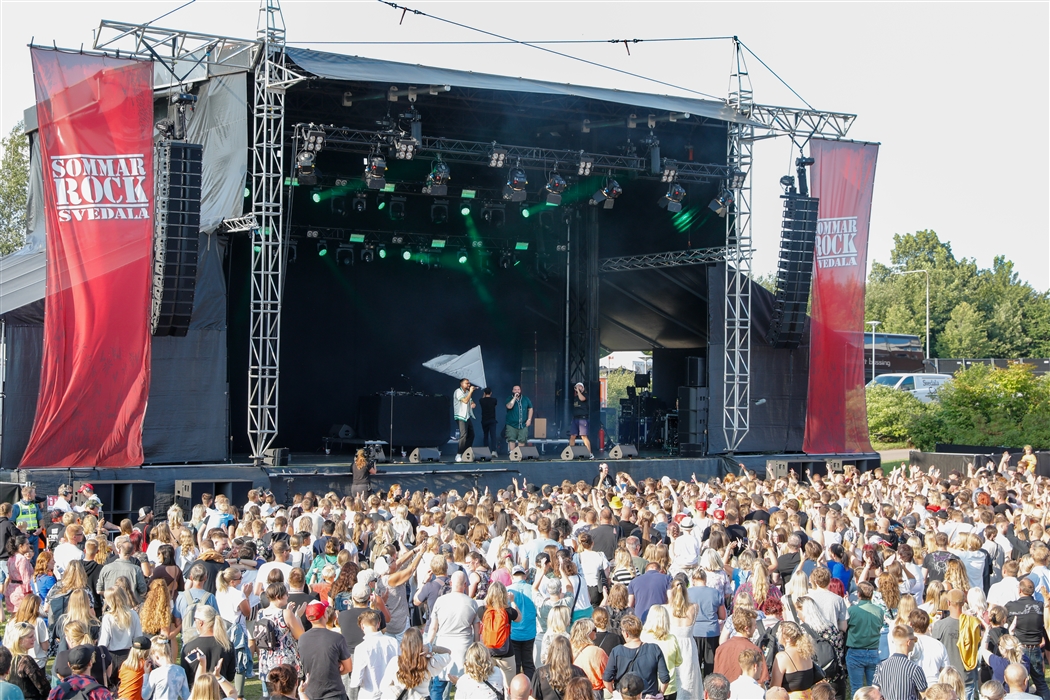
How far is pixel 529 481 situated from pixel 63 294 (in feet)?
24.5

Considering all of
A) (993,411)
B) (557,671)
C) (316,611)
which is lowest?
(557,671)

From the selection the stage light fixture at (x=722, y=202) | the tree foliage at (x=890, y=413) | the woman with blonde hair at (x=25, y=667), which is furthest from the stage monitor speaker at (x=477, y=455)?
the tree foliage at (x=890, y=413)

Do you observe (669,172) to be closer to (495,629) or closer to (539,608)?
(539,608)

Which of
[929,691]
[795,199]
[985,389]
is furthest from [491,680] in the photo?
[985,389]

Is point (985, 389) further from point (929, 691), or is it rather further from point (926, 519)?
point (929, 691)

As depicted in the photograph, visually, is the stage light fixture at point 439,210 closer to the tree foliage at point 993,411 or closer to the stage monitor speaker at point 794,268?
the stage monitor speaker at point 794,268

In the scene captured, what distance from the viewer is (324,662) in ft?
19.5

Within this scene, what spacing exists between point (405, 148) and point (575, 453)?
19.1ft

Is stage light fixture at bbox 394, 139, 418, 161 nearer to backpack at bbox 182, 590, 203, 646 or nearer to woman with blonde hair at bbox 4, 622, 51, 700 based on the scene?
backpack at bbox 182, 590, 203, 646

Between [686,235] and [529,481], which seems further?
[686,235]

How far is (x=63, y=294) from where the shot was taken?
50.0ft

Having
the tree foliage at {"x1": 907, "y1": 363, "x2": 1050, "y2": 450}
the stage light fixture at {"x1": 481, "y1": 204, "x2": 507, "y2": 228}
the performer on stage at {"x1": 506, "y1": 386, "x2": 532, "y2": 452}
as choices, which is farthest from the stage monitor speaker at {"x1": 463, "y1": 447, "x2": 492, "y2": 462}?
the tree foliage at {"x1": 907, "y1": 363, "x2": 1050, "y2": 450}

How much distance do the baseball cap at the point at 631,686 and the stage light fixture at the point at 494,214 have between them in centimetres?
1673

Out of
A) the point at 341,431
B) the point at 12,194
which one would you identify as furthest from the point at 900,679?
the point at 12,194
